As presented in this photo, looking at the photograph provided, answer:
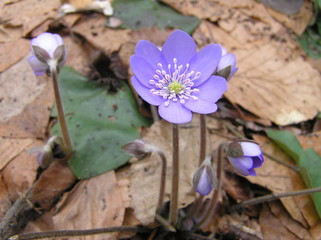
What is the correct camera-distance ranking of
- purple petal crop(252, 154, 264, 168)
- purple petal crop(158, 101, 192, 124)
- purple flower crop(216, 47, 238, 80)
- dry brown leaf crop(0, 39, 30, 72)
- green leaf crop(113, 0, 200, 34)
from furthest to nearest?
green leaf crop(113, 0, 200, 34) < dry brown leaf crop(0, 39, 30, 72) < purple flower crop(216, 47, 238, 80) < purple petal crop(252, 154, 264, 168) < purple petal crop(158, 101, 192, 124)

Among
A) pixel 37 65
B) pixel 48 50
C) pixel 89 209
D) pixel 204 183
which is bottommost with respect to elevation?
pixel 89 209

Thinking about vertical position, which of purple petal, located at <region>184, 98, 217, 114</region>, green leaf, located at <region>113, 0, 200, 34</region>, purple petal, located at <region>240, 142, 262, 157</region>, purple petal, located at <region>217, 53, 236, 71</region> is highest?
purple petal, located at <region>217, 53, 236, 71</region>

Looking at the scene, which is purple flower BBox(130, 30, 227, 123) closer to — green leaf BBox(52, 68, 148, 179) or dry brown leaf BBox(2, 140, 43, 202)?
green leaf BBox(52, 68, 148, 179)

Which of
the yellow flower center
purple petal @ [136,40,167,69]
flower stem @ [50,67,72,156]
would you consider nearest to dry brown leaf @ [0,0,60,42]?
flower stem @ [50,67,72,156]

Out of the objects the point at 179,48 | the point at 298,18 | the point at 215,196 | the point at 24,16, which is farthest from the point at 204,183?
the point at 298,18

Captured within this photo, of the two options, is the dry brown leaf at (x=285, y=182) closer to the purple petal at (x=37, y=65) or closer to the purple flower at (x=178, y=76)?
the purple flower at (x=178, y=76)

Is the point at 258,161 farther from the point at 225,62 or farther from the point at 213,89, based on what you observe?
the point at 225,62
